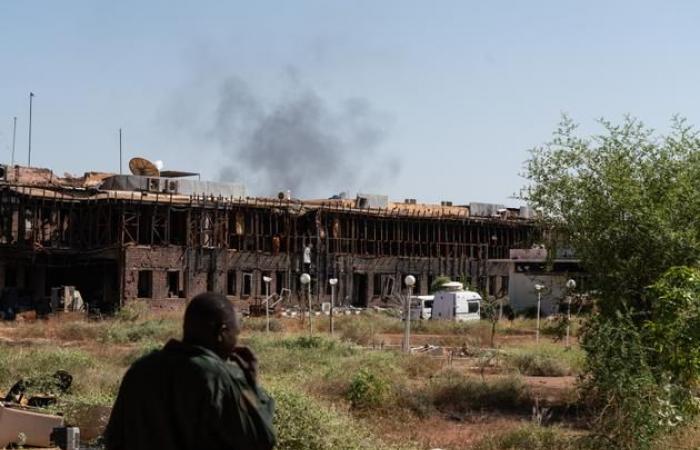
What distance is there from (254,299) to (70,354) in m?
33.2

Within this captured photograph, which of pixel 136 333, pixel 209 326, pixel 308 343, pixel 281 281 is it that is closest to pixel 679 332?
pixel 209 326

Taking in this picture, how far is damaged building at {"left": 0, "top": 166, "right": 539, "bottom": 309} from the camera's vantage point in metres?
49.4

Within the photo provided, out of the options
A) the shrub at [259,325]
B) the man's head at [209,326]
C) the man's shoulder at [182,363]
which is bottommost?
the shrub at [259,325]

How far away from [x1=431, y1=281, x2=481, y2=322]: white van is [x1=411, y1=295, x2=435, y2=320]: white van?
1.77 feet

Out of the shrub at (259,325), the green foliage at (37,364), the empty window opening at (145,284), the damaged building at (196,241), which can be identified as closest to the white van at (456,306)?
the shrub at (259,325)

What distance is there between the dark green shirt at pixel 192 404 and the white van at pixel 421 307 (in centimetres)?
4521

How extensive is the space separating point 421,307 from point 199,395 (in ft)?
152

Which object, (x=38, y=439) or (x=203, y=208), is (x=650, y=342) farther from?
(x=203, y=208)

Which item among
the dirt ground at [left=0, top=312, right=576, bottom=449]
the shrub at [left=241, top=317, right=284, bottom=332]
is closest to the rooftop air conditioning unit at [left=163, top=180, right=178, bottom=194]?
the shrub at [left=241, top=317, right=284, bottom=332]

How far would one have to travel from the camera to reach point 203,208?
172ft

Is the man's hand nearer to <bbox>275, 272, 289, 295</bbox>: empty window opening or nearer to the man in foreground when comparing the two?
the man in foreground

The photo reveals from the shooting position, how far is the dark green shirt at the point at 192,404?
14.7 ft

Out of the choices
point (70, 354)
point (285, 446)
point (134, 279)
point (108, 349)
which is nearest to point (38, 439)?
point (285, 446)

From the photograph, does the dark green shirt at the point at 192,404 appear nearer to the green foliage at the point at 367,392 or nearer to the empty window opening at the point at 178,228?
the green foliage at the point at 367,392
